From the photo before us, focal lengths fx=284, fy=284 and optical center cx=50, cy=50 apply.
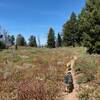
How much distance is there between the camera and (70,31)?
7781cm

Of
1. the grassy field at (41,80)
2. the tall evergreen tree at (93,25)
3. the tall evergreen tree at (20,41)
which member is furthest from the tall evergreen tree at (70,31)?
the grassy field at (41,80)

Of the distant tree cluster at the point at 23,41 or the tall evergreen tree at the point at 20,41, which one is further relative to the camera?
the distant tree cluster at the point at 23,41

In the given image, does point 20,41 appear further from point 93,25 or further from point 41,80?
point 41,80

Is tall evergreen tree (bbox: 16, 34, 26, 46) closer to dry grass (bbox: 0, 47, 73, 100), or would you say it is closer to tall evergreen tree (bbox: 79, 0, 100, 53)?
dry grass (bbox: 0, 47, 73, 100)

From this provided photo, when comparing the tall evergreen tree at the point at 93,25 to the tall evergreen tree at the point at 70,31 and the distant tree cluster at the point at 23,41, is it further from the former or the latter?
the distant tree cluster at the point at 23,41

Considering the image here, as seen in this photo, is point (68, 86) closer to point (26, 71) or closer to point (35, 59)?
point (26, 71)

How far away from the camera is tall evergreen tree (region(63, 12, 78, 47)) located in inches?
3056

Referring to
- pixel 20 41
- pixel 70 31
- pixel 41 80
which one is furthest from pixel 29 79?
pixel 20 41

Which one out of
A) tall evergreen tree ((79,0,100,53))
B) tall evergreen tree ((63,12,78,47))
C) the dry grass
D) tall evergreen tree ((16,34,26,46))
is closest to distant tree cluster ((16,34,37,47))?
tall evergreen tree ((16,34,26,46))

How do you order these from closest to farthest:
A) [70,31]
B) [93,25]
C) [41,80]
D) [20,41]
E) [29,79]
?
[41,80] → [29,79] → [93,25] → [70,31] → [20,41]

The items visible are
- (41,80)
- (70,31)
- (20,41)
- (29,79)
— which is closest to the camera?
(41,80)

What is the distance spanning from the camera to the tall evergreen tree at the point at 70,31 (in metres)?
77.6

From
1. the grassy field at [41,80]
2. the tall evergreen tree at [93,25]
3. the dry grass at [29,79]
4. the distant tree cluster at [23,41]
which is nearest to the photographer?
the grassy field at [41,80]

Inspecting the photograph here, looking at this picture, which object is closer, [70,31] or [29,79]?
[29,79]
